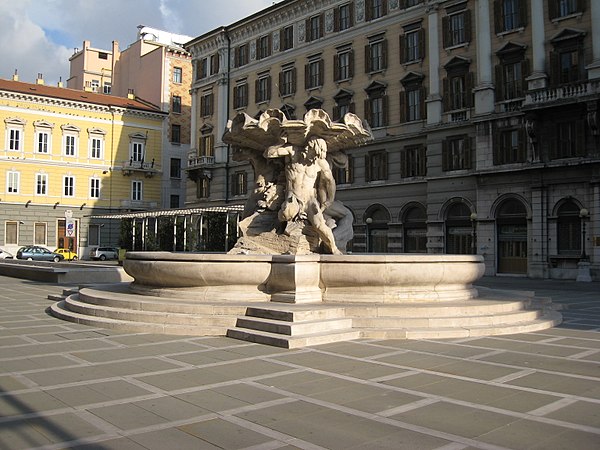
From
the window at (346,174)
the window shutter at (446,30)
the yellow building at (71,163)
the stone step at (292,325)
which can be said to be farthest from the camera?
the yellow building at (71,163)

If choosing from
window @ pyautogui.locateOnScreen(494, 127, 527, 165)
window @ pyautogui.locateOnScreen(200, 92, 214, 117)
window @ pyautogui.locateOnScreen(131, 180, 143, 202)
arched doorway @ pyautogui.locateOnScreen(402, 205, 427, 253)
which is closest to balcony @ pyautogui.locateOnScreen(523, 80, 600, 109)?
window @ pyautogui.locateOnScreen(494, 127, 527, 165)

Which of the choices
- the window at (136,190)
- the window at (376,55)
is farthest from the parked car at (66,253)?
the window at (376,55)

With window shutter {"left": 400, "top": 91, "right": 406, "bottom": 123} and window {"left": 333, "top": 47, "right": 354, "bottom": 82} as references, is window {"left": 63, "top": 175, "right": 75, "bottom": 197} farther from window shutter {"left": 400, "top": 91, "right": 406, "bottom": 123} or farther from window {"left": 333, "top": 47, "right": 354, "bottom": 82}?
window shutter {"left": 400, "top": 91, "right": 406, "bottom": 123}

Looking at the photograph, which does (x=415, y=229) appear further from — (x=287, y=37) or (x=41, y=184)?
(x=41, y=184)

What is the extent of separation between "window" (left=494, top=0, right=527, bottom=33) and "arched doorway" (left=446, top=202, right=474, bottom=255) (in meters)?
9.81

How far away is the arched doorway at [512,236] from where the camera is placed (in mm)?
31031

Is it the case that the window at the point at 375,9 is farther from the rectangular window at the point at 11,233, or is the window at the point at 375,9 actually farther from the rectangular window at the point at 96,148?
the rectangular window at the point at 11,233

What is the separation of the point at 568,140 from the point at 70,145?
133 ft

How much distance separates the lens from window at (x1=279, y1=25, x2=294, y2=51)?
4444 cm

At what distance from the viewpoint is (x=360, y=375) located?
670 cm

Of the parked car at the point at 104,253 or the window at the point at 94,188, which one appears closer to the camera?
the parked car at the point at 104,253

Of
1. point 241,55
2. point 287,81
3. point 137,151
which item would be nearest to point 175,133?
point 137,151

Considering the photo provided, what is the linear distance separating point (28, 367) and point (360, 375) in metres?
3.87

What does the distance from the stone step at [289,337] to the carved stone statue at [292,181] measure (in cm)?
380
